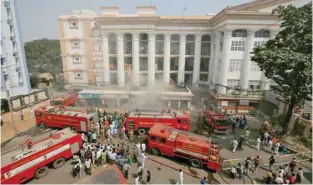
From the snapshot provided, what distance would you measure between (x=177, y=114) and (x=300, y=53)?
1328cm

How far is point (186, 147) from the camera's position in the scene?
16031 millimetres

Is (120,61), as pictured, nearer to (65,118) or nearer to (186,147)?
(65,118)

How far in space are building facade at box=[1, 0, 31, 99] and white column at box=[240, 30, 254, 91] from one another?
39.0m

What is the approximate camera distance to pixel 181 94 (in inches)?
1249

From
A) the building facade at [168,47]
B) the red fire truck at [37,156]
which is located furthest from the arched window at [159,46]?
the red fire truck at [37,156]

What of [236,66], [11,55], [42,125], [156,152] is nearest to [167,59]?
[236,66]

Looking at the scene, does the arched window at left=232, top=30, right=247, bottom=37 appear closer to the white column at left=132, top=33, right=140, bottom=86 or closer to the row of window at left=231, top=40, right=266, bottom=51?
the row of window at left=231, top=40, right=266, bottom=51

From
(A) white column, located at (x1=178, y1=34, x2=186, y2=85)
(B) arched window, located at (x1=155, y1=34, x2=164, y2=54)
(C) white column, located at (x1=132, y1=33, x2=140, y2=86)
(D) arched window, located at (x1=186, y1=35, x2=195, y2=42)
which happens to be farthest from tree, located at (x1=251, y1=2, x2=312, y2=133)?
(B) arched window, located at (x1=155, y1=34, x2=164, y2=54)

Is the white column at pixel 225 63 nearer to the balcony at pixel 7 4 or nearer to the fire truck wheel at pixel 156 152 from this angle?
the fire truck wheel at pixel 156 152

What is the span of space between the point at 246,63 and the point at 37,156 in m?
31.8

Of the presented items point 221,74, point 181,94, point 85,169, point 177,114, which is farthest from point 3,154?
point 221,74

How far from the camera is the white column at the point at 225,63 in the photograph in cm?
3127

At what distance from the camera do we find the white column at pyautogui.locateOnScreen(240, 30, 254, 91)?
31075 millimetres

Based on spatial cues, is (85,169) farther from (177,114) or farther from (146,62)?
(146,62)
